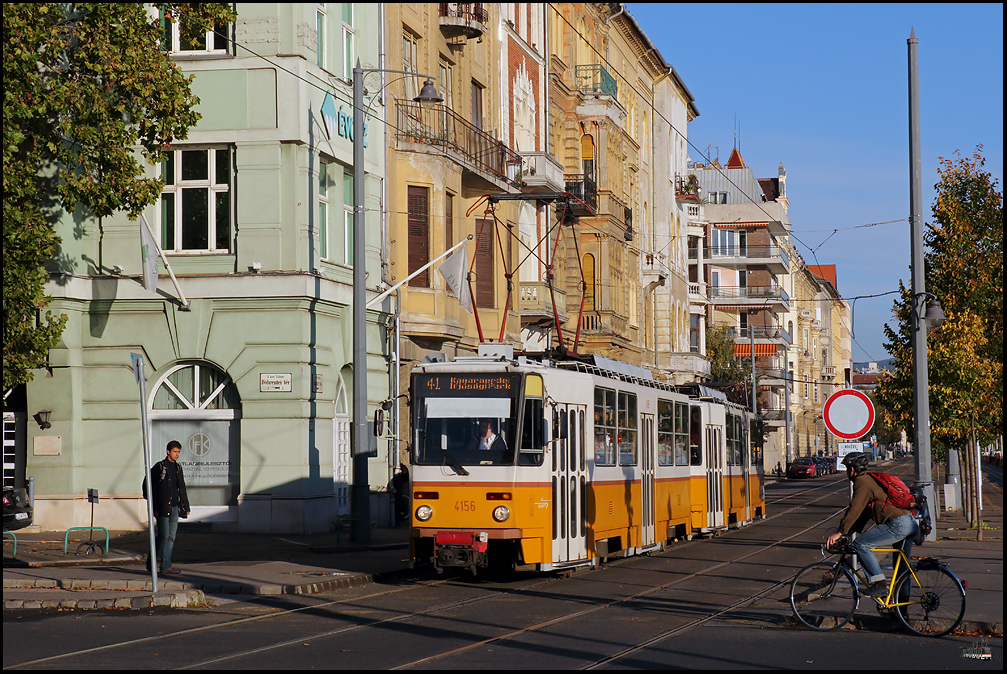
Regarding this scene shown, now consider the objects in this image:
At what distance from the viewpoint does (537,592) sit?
16.9m

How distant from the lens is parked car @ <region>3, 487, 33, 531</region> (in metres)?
23.5

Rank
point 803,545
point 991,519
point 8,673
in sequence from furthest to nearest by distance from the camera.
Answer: point 991,519 < point 803,545 < point 8,673

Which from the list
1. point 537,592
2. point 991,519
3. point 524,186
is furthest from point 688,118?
point 537,592

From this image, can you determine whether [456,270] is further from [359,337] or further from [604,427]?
[604,427]

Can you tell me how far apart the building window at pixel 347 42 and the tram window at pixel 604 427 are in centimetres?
1179

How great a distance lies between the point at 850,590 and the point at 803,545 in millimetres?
13643

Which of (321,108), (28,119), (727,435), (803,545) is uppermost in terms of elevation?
(321,108)

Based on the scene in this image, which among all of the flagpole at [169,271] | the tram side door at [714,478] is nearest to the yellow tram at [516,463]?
the tram side door at [714,478]

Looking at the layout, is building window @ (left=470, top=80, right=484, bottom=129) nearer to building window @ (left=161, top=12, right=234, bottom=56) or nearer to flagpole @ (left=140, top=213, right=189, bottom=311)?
building window @ (left=161, top=12, right=234, bottom=56)

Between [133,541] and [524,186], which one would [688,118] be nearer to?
[524,186]

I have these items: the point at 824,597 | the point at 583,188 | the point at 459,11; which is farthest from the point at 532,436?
the point at 583,188

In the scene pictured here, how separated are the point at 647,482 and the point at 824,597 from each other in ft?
32.3

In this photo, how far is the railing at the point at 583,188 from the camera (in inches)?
1780

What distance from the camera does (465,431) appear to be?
1777 cm
